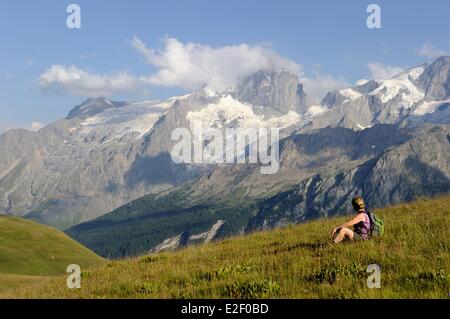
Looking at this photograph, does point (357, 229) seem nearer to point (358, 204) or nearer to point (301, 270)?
point (358, 204)

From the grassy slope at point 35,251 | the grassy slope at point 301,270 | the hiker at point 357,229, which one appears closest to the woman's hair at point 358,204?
the hiker at point 357,229

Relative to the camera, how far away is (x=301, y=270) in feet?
54.3

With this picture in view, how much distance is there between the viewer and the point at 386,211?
1129 inches

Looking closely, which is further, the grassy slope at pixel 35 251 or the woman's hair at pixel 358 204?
the grassy slope at pixel 35 251

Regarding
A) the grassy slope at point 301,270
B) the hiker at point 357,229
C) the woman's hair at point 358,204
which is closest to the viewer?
the grassy slope at point 301,270

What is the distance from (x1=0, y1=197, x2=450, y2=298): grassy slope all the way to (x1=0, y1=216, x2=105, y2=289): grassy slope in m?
79.9

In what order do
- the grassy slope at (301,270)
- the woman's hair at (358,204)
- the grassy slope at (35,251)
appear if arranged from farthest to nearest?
1. the grassy slope at (35,251)
2. the woman's hair at (358,204)
3. the grassy slope at (301,270)

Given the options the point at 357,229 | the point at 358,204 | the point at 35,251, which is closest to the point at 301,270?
the point at 357,229

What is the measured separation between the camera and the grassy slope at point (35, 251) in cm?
10256

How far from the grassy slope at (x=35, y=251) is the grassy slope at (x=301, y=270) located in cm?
7992

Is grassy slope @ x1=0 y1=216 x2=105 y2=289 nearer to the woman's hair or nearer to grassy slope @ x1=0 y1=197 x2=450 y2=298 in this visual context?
grassy slope @ x1=0 y1=197 x2=450 y2=298

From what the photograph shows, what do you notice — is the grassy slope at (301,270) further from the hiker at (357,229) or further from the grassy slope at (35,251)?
the grassy slope at (35,251)
